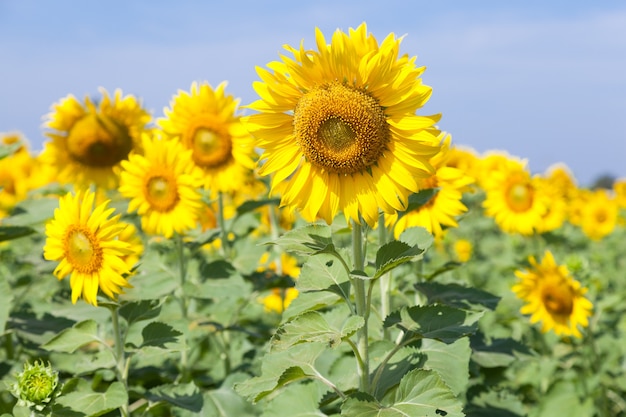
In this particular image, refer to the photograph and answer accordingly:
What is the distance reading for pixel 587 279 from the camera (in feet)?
16.1

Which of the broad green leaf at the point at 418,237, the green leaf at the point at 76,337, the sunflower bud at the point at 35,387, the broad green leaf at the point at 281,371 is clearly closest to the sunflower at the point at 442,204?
the broad green leaf at the point at 418,237

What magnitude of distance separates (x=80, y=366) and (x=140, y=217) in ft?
3.61

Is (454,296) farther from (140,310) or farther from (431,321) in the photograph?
(140,310)

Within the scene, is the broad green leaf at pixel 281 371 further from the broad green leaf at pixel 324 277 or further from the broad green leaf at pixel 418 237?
the broad green leaf at pixel 418 237

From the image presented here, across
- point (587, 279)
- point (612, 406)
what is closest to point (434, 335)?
point (587, 279)

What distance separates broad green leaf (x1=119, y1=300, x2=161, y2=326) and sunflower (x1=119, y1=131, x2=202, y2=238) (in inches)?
29.5

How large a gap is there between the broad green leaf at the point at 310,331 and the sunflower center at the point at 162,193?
1622mm

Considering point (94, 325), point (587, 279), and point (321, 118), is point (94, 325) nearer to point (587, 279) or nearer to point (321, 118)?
point (321, 118)

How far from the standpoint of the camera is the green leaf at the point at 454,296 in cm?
330

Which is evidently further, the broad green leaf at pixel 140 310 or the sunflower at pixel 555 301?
the sunflower at pixel 555 301

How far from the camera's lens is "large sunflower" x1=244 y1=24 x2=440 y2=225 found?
2467 millimetres

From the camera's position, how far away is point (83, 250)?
3.06 meters

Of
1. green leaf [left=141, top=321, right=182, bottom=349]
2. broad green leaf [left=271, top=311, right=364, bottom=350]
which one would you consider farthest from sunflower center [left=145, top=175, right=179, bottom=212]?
broad green leaf [left=271, top=311, right=364, bottom=350]

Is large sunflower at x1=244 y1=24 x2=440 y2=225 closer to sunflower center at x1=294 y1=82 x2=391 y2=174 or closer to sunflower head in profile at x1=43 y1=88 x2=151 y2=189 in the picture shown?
sunflower center at x1=294 y1=82 x2=391 y2=174
